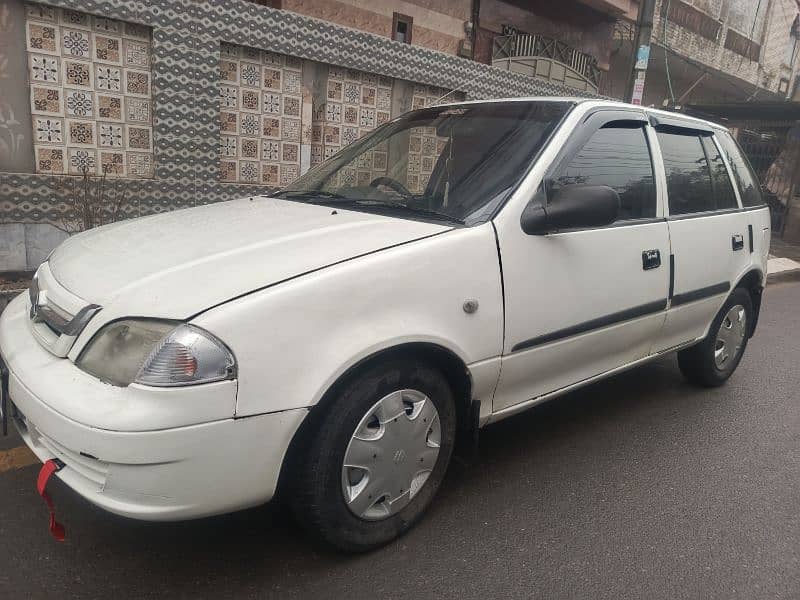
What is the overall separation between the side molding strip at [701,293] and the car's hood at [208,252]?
1697 millimetres

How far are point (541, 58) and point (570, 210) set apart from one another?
924 centimetres

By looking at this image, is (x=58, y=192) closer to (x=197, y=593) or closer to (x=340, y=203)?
(x=340, y=203)

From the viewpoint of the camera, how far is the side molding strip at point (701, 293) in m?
3.40

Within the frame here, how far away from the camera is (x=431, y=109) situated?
3463mm

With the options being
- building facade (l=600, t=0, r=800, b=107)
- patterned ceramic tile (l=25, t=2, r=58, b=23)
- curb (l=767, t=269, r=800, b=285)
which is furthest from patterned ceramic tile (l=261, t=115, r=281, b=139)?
building facade (l=600, t=0, r=800, b=107)

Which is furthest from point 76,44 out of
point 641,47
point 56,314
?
point 641,47

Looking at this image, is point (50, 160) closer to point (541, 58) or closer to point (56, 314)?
point (56, 314)

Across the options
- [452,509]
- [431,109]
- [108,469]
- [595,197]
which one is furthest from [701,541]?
[431,109]

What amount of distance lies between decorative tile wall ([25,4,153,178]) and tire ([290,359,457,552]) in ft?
15.1

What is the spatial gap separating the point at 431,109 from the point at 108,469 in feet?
8.23

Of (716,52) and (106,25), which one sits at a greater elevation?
(716,52)

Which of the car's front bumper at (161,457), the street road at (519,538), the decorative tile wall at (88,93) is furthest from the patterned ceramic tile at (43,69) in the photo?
the car's front bumper at (161,457)

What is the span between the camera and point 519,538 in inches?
96.0

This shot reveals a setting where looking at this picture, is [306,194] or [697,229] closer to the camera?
[306,194]
